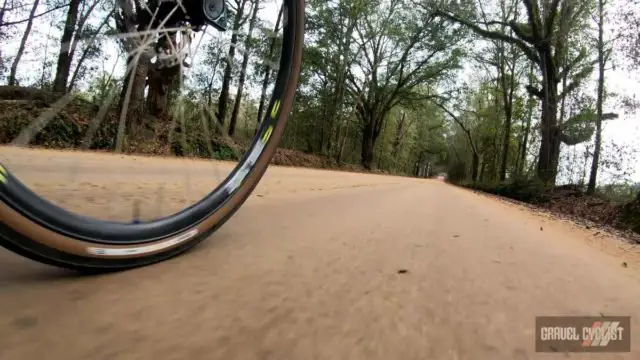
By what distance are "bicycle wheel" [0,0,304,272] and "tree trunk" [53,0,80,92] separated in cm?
10

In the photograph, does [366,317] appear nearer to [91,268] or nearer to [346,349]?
[346,349]

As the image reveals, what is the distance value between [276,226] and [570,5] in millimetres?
12234

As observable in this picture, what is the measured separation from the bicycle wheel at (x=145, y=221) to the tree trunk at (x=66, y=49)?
0.33ft

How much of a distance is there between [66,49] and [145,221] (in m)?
0.89

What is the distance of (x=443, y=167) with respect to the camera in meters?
66.2

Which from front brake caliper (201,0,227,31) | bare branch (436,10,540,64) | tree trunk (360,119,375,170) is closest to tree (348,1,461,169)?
tree trunk (360,119,375,170)

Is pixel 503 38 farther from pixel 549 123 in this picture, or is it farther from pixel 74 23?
pixel 74 23

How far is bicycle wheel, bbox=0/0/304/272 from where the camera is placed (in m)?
0.64

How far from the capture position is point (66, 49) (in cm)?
138

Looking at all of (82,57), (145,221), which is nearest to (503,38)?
(82,57)

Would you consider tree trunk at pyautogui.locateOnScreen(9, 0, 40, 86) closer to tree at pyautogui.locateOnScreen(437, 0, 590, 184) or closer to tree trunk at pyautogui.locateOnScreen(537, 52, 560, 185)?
tree at pyautogui.locateOnScreen(437, 0, 590, 184)

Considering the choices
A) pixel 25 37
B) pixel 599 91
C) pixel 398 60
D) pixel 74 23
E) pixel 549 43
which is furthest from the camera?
pixel 398 60

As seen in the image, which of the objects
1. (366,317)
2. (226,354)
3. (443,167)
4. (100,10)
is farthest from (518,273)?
(443,167)

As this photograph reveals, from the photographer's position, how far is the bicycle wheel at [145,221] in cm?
64
